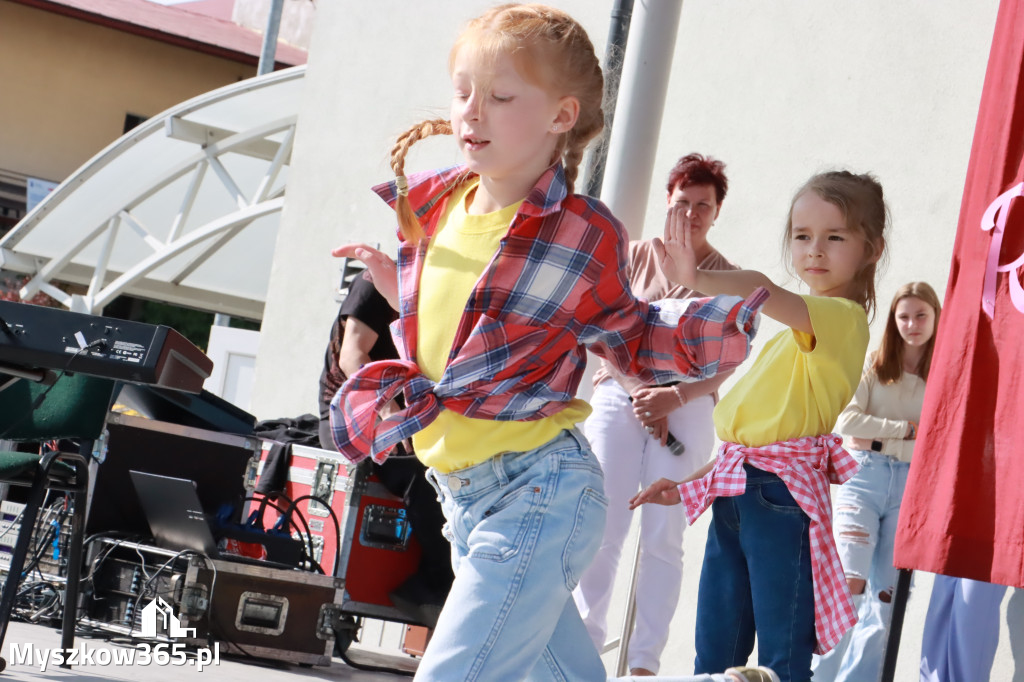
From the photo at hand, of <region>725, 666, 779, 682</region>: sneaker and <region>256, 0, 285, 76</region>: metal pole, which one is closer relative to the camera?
<region>725, 666, 779, 682</region>: sneaker

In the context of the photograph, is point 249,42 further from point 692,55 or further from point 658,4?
point 658,4

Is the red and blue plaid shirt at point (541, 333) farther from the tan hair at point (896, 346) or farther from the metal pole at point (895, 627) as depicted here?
the tan hair at point (896, 346)

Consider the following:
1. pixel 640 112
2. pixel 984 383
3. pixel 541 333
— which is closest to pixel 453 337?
pixel 541 333

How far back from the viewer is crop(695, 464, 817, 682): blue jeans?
9.07 ft

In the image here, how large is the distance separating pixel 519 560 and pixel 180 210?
30.5ft

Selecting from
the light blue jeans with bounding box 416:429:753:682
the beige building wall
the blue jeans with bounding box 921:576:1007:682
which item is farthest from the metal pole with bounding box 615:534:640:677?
the beige building wall

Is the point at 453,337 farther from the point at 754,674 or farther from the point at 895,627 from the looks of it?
the point at 895,627

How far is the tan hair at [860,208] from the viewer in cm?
291

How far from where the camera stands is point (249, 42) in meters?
22.5

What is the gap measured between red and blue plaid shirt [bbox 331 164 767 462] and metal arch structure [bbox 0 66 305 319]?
7947 millimetres

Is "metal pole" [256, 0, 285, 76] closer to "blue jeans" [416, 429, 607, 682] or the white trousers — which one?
the white trousers

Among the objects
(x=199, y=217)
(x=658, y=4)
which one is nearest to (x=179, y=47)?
(x=199, y=217)

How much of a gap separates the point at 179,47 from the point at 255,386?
15148 mm

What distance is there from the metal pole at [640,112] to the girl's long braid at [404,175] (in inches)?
78.5
